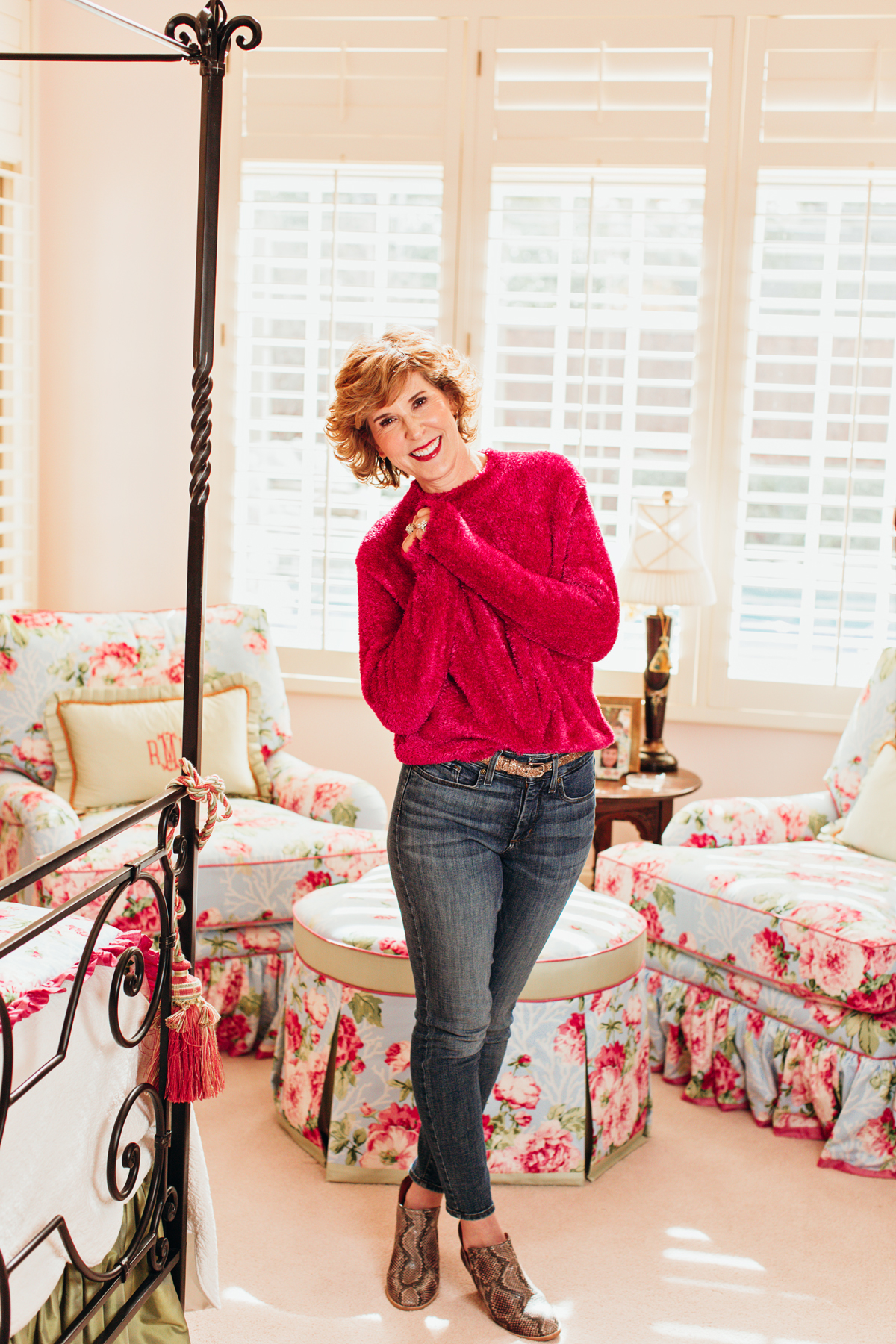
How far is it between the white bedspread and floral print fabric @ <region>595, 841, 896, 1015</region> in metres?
1.39

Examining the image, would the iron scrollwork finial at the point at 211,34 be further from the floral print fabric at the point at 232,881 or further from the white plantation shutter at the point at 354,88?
the white plantation shutter at the point at 354,88

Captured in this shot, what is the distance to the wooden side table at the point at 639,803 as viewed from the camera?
309 cm

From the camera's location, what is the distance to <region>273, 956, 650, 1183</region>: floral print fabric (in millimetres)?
2164

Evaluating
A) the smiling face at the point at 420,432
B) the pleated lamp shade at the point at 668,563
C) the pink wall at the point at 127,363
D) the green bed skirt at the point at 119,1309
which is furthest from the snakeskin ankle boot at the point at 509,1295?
the pink wall at the point at 127,363

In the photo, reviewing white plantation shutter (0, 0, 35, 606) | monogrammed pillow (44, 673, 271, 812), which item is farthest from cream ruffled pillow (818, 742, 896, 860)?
white plantation shutter (0, 0, 35, 606)

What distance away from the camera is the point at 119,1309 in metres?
1.44

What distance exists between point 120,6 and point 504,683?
3048mm

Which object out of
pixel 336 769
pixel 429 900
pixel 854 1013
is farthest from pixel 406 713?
pixel 336 769

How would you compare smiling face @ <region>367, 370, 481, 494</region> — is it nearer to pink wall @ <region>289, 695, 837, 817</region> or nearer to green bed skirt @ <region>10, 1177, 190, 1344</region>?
green bed skirt @ <region>10, 1177, 190, 1344</region>

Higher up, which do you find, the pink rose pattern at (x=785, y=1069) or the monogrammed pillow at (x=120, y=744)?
the monogrammed pillow at (x=120, y=744)

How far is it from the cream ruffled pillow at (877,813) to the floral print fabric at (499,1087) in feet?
2.99

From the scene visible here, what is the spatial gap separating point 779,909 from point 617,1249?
0.76 metres

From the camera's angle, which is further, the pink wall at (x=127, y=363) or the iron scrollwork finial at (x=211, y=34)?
the pink wall at (x=127, y=363)

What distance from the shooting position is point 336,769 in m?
3.79
